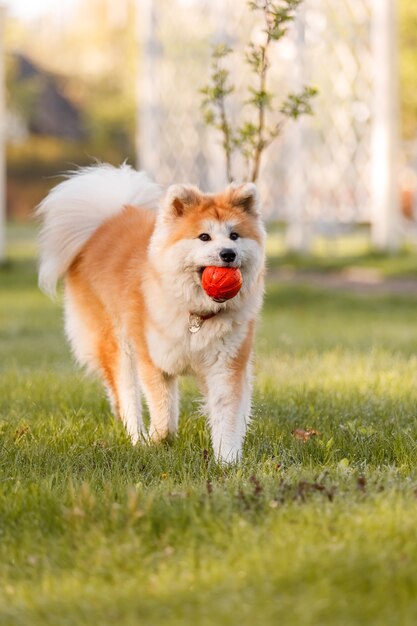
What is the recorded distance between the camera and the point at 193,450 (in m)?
4.22

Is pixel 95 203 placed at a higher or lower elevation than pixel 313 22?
lower

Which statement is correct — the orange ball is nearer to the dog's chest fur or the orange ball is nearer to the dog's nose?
the dog's nose

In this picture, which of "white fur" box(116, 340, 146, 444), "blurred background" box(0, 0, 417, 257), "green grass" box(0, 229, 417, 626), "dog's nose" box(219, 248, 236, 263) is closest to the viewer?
"green grass" box(0, 229, 417, 626)

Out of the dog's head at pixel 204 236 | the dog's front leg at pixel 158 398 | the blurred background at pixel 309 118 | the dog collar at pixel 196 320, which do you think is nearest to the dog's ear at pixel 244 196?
the dog's head at pixel 204 236

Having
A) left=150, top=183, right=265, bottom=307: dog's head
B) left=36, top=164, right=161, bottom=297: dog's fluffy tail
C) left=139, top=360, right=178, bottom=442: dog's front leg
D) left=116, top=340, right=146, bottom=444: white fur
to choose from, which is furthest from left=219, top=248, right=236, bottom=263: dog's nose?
left=36, top=164, right=161, bottom=297: dog's fluffy tail

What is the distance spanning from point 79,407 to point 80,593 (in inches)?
99.6

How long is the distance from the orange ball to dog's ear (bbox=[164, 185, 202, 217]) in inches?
12.4

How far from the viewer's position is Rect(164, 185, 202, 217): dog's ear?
4.14 metres

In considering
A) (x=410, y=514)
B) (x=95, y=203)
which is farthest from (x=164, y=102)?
(x=410, y=514)

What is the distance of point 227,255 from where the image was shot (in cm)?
391

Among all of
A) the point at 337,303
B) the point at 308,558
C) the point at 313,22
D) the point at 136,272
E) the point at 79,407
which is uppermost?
the point at 313,22

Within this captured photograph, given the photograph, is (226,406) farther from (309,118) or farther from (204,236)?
(309,118)

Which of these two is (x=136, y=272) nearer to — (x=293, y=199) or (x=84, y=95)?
(x=293, y=199)

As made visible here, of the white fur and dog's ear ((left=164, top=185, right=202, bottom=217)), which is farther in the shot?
the white fur
